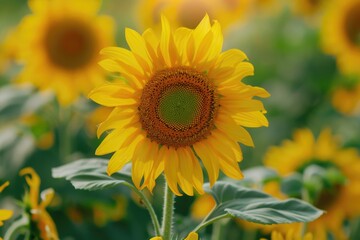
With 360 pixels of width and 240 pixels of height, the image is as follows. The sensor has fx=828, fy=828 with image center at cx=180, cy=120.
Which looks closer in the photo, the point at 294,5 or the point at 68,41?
the point at 68,41

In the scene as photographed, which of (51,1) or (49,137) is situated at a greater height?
(51,1)

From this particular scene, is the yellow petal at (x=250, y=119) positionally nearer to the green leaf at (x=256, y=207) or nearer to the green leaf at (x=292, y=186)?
the green leaf at (x=256, y=207)

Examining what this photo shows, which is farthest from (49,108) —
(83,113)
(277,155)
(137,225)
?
(277,155)

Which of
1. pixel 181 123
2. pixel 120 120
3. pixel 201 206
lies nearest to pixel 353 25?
pixel 201 206

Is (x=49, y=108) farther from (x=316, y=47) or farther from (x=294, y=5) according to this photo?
(x=294, y=5)

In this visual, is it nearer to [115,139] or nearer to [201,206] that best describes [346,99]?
[201,206]

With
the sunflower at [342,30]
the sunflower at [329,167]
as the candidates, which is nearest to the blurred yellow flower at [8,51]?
the sunflower at [329,167]
